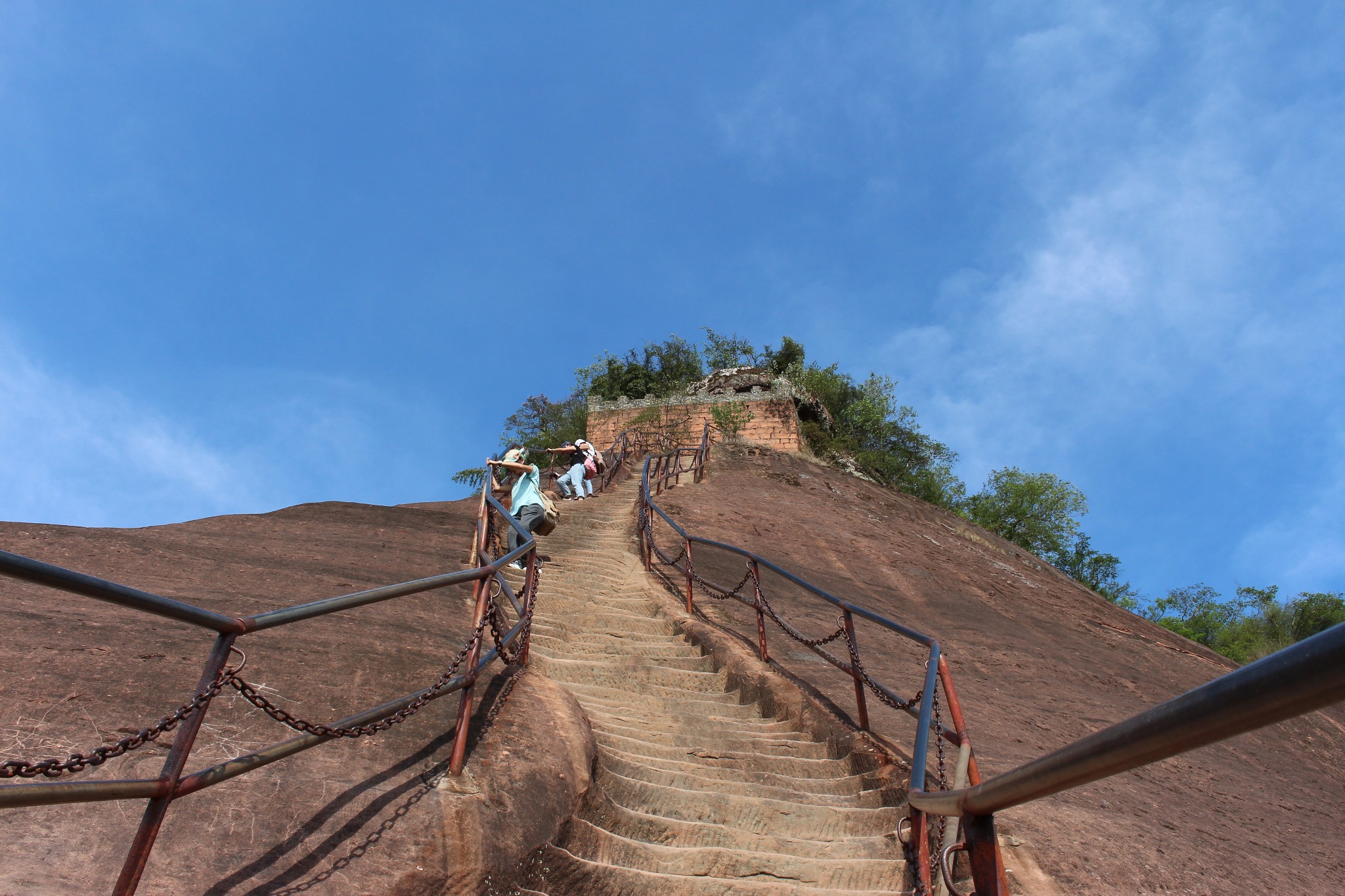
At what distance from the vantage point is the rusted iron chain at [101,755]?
1790 mm

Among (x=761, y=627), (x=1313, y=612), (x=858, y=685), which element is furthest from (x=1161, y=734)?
(x=1313, y=612)

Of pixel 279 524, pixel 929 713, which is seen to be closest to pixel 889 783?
pixel 929 713

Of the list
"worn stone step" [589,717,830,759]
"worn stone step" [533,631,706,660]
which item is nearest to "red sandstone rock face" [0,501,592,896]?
"worn stone step" [589,717,830,759]

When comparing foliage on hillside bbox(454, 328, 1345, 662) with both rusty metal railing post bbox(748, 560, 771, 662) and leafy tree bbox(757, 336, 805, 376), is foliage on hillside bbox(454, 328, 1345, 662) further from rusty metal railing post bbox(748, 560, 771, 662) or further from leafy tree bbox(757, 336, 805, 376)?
rusty metal railing post bbox(748, 560, 771, 662)

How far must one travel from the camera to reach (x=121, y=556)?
550 cm

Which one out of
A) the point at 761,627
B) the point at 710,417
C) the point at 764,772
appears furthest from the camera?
the point at 710,417

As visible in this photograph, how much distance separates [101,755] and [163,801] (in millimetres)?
313

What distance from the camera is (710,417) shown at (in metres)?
25.6

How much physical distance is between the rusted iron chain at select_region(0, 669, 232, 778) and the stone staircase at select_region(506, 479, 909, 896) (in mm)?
1425

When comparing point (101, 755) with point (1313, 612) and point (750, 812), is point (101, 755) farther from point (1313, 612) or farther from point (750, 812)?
point (1313, 612)

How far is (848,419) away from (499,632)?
2609 centimetres

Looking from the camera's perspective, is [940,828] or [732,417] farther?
[732,417]

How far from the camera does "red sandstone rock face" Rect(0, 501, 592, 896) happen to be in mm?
2502

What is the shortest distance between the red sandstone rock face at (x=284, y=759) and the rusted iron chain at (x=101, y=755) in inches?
22.1
